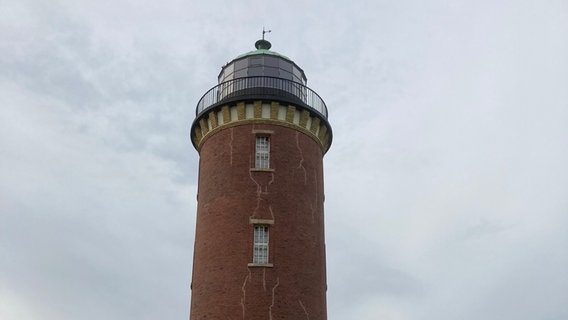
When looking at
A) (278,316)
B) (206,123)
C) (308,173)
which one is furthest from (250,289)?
(206,123)

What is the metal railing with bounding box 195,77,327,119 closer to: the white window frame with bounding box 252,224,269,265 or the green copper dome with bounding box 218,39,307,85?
the green copper dome with bounding box 218,39,307,85

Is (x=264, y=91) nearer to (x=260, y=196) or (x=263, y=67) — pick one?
(x=263, y=67)

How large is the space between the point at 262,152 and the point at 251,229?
3670 mm

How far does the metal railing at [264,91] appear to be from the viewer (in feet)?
98.9

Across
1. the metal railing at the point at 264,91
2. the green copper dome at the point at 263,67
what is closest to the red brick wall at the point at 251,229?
the metal railing at the point at 264,91

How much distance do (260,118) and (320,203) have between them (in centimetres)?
→ 470

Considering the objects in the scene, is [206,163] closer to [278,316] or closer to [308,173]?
[308,173]

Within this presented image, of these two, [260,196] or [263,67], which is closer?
[260,196]

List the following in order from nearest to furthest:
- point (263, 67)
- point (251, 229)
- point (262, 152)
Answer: point (251, 229), point (262, 152), point (263, 67)

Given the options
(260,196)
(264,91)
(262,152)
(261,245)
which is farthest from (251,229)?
(264,91)

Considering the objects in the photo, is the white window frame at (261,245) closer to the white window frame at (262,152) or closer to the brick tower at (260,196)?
the brick tower at (260,196)

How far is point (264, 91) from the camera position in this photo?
3014cm

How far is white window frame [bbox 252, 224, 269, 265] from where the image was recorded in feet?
88.3

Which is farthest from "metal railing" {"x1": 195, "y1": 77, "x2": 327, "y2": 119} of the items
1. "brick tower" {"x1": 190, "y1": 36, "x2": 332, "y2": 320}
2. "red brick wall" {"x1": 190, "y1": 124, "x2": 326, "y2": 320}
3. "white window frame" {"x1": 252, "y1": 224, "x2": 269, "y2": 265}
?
"white window frame" {"x1": 252, "y1": 224, "x2": 269, "y2": 265}
